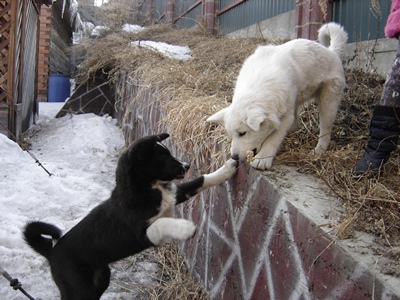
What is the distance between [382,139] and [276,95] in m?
0.75

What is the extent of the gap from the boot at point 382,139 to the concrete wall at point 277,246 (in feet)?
1.11

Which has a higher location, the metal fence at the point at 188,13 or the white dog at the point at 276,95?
the metal fence at the point at 188,13

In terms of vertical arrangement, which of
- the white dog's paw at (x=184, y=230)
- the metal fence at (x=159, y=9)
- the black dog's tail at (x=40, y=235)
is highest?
the metal fence at (x=159, y=9)

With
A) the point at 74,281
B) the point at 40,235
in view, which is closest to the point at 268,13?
the point at 40,235

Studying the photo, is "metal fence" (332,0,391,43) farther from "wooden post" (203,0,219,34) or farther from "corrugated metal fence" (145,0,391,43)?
"wooden post" (203,0,219,34)

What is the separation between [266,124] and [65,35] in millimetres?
17602

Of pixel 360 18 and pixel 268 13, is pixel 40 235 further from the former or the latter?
pixel 268 13

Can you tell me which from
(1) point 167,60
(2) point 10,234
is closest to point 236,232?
(2) point 10,234

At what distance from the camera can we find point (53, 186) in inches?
204

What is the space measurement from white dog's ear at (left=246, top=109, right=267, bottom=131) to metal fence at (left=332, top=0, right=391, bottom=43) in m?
2.87

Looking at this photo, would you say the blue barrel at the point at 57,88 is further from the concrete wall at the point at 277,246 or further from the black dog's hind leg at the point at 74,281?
the black dog's hind leg at the point at 74,281

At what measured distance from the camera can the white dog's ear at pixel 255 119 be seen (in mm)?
2512

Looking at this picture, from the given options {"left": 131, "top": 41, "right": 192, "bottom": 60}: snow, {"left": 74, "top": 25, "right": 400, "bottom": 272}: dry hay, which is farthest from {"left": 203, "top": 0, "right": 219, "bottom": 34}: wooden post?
{"left": 74, "top": 25, "right": 400, "bottom": 272}: dry hay

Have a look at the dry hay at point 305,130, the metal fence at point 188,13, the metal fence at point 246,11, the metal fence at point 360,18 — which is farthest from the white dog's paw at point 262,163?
the metal fence at point 188,13
